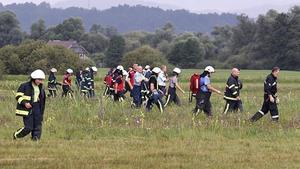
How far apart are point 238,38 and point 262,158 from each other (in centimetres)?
9630

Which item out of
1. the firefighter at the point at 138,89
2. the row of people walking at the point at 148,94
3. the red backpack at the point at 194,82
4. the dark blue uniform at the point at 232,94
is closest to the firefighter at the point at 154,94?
the row of people walking at the point at 148,94

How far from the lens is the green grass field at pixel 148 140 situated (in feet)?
36.8

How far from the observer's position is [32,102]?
515 inches

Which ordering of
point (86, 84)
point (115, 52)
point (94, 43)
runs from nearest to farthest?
point (86, 84), point (115, 52), point (94, 43)

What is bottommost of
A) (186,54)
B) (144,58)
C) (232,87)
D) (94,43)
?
(94,43)

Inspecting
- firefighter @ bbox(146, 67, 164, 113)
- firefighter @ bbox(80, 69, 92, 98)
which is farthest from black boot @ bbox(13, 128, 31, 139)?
firefighter @ bbox(80, 69, 92, 98)

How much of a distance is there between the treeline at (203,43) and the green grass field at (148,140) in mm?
50640

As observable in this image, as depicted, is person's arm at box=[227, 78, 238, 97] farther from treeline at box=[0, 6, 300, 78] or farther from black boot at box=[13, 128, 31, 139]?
treeline at box=[0, 6, 300, 78]

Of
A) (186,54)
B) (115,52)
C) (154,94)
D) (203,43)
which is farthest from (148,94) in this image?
(203,43)

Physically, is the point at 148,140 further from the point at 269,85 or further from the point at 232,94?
the point at 232,94

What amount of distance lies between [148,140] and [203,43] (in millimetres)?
92159

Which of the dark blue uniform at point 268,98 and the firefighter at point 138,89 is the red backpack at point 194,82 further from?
the dark blue uniform at point 268,98

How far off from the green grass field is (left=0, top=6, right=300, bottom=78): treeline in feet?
166

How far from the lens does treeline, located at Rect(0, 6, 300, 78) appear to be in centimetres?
8944
